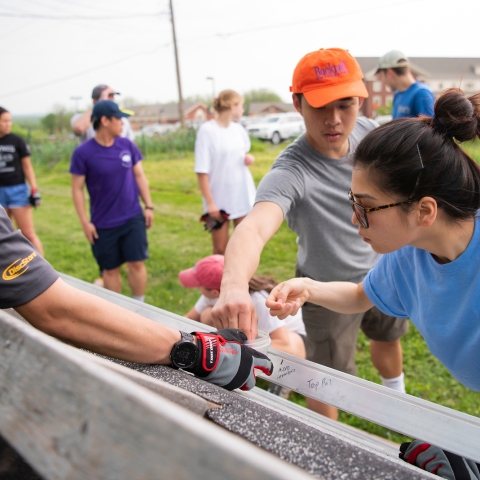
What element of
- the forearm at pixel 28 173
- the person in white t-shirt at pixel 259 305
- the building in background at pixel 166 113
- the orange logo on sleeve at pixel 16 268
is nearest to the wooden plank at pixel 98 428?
the orange logo on sleeve at pixel 16 268

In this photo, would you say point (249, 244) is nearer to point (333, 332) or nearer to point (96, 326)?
point (96, 326)

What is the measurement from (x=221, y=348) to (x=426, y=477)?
790 mm

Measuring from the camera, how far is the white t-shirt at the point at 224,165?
5.57 m

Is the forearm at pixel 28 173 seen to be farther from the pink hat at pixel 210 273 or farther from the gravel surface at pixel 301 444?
the gravel surface at pixel 301 444

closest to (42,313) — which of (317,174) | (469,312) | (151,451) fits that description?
(151,451)

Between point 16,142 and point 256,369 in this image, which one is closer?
point 256,369

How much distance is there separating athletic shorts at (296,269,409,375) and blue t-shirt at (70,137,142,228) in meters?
2.40

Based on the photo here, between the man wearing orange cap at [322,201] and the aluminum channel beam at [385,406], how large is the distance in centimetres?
53

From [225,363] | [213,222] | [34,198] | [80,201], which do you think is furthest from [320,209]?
[34,198]

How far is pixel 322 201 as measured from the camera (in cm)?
268

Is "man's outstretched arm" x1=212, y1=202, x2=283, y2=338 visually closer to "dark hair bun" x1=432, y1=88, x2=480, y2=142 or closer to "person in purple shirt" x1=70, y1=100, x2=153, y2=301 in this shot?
"dark hair bun" x1=432, y1=88, x2=480, y2=142

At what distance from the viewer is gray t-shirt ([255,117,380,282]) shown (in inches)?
101

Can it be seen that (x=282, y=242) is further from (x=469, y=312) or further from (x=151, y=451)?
(x=151, y=451)

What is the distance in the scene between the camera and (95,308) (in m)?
1.50
